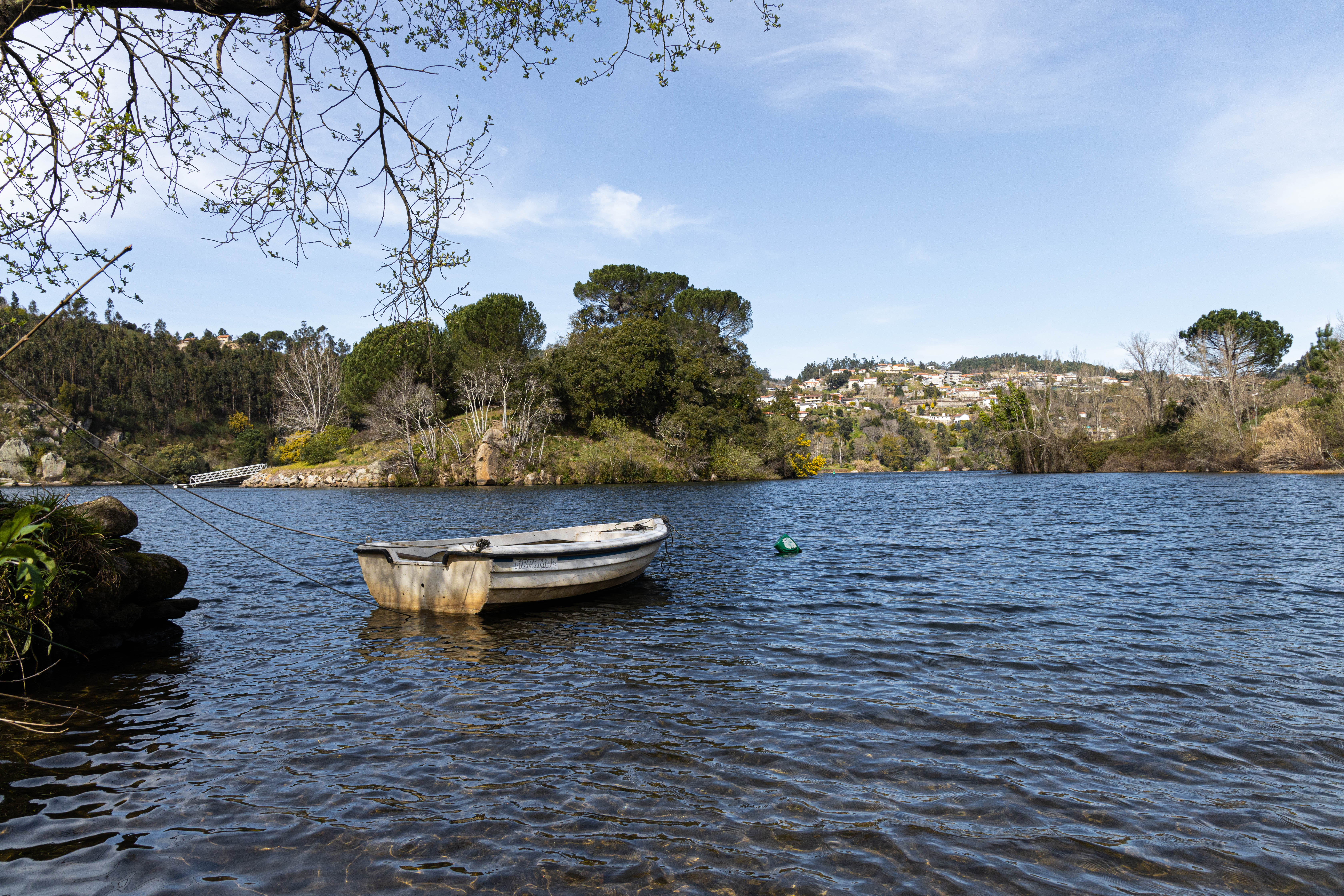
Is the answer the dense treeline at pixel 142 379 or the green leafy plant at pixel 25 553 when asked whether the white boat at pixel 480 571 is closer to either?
the green leafy plant at pixel 25 553

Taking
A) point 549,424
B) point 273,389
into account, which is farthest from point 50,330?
point 549,424

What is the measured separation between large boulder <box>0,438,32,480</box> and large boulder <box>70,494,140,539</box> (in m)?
75.4

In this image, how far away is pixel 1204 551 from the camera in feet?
55.0

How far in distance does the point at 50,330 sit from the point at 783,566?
10445 cm

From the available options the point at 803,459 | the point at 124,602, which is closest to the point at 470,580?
the point at 124,602

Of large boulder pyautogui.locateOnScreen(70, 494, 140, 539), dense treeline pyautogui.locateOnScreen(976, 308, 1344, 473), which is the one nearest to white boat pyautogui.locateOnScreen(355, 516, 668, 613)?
large boulder pyautogui.locateOnScreen(70, 494, 140, 539)

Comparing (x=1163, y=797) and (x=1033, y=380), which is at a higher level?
(x=1033, y=380)

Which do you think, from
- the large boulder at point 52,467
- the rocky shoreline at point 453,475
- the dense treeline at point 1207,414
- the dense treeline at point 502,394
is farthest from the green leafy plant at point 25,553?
the large boulder at point 52,467

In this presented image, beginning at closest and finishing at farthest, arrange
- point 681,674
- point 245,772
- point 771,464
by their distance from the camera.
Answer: point 245,772 → point 681,674 → point 771,464

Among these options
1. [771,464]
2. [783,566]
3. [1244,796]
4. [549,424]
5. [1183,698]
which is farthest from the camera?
[771,464]

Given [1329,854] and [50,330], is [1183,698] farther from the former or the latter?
[50,330]

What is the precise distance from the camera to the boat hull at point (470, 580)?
11.0 metres

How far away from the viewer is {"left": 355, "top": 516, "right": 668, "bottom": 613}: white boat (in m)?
11.0

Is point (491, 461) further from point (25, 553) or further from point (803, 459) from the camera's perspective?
point (25, 553)
